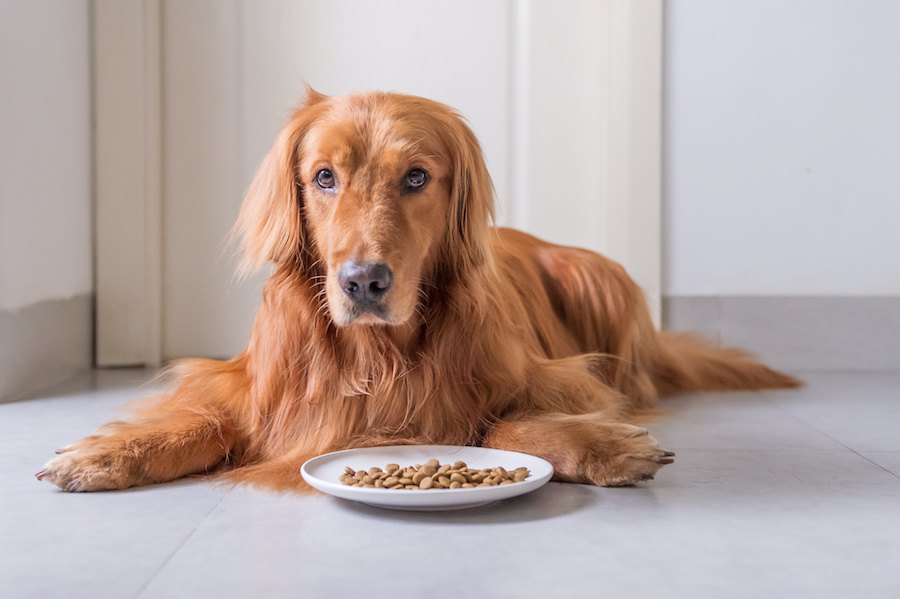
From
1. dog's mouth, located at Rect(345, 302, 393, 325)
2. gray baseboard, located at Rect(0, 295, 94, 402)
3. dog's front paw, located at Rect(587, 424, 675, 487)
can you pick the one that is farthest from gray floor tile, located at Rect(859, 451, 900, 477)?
gray baseboard, located at Rect(0, 295, 94, 402)

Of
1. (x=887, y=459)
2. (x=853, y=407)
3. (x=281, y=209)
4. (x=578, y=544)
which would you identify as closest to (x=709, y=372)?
(x=853, y=407)

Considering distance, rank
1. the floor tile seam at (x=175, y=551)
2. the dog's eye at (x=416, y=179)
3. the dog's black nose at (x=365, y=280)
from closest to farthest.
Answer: the floor tile seam at (x=175, y=551)
the dog's black nose at (x=365, y=280)
the dog's eye at (x=416, y=179)

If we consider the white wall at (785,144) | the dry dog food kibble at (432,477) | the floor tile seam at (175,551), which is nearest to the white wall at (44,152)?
the floor tile seam at (175,551)

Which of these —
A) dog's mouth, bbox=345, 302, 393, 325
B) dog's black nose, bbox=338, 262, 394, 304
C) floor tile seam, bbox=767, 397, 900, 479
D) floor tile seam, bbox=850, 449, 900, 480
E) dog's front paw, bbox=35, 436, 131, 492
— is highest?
dog's black nose, bbox=338, 262, 394, 304

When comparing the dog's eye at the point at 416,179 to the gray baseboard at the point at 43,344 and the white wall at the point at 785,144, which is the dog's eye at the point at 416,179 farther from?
the white wall at the point at 785,144

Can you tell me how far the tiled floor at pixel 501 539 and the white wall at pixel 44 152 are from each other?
0.97 metres

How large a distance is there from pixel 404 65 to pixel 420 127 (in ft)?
5.75

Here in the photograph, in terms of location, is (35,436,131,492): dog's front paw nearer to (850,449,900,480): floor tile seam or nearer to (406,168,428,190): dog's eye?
(406,168,428,190): dog's eye

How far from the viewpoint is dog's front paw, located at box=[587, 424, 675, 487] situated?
5.90ft

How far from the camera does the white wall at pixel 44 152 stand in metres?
2.84

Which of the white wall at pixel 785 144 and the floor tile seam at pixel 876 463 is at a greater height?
the white wall at pixel 785 144

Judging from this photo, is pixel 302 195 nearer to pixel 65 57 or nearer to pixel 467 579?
pixel 467 579

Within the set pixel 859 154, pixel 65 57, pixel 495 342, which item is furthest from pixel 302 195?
pixel 859 154

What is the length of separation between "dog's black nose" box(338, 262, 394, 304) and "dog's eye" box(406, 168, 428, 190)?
9.0 inches
